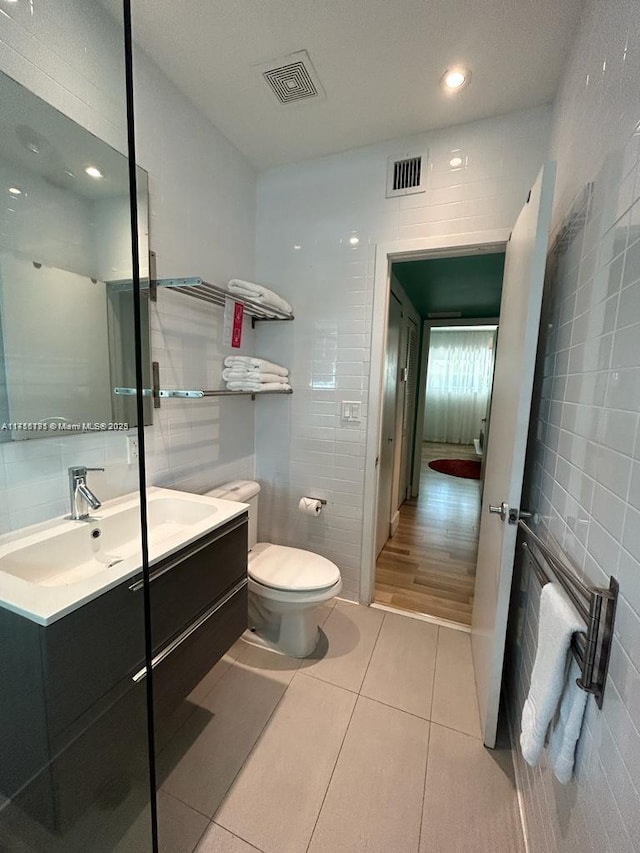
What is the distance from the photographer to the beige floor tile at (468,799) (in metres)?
1.06

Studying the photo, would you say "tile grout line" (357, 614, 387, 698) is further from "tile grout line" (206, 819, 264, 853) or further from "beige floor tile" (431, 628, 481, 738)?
"tile grout line" (206, 819, 264, 853)

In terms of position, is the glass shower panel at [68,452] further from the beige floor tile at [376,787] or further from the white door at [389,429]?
the white door at [389,429]

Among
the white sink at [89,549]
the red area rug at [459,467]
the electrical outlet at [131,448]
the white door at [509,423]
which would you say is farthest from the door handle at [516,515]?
the red area rug at [459,467]

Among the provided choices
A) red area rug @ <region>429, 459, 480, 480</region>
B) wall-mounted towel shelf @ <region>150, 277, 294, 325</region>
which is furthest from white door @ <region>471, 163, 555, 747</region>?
red area rug @ <region>429, 459, 480, 480</region>

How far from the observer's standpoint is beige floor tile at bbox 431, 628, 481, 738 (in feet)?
4.76

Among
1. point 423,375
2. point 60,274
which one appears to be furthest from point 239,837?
point 423,375

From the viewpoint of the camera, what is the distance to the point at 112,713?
0.90 meters

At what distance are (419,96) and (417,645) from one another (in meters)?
2.67

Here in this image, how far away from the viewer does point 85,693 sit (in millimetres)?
842

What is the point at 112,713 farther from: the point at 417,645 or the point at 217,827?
the point at 417,645

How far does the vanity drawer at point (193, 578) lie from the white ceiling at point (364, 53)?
185cm

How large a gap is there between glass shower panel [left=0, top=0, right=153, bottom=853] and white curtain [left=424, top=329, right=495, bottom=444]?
7.18 meters

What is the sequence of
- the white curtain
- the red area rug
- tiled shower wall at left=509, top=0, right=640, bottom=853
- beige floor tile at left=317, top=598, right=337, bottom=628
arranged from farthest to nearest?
the white curtain → the red area rug → beige floor tile at left=317, top=598, right=337, bottom=628 → tiled shower wall at left=509, top=0, right=640, bottom=853

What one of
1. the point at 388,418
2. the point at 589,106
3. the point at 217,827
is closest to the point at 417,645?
the point at 217,827
